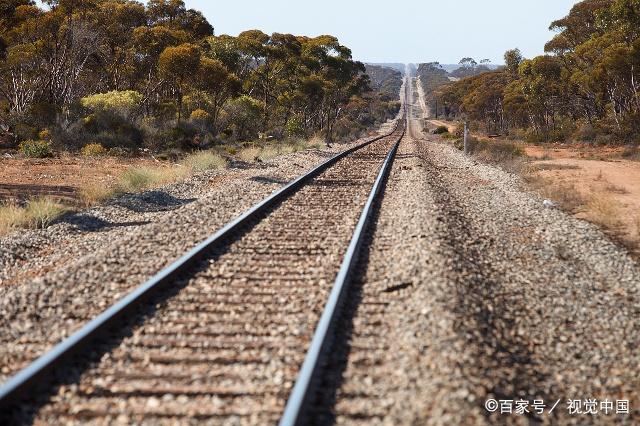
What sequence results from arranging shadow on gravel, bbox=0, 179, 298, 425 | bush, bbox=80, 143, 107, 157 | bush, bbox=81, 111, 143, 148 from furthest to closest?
bush, bbox=81, 111, 143, 148, bush, bbox=80, 143, 107, 157, shadow on gravel, bbox=0, 179, 298, 425

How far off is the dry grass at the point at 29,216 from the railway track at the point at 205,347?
158 inches

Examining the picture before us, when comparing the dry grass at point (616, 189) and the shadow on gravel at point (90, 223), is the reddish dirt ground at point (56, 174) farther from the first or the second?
the dry grass at point (616, 189)

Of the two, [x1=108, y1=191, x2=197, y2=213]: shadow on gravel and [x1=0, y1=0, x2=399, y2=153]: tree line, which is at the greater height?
[x1=0, y1=0, x2=399, y2=153]: tree line

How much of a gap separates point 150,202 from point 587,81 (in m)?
36.8

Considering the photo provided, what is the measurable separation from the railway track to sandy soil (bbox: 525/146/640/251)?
18.2 feet

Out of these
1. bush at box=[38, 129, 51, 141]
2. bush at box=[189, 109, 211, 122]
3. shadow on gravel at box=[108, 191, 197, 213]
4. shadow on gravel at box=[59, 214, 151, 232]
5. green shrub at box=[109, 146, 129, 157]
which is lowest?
shadow on gravel at box=[59, 214, 151, 232]

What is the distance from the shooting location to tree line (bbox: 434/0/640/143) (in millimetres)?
37263

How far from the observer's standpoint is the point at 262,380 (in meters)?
4.43

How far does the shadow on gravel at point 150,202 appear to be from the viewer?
12.3 meters

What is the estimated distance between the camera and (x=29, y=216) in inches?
417

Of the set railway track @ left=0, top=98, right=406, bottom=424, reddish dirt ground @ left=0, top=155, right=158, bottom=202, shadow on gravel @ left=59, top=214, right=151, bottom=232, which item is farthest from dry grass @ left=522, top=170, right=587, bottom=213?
reddish dirt ground @ left=0, top=155, right=158, bottom=202

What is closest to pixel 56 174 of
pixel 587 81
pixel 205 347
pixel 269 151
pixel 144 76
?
pixel 269 151

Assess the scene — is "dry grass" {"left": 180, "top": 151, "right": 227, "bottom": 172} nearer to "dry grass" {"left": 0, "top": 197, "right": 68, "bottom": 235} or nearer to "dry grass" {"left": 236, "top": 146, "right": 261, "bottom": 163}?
"dry grass" {"left": 236, "top": 146, "right": 261, "bottom": 163}

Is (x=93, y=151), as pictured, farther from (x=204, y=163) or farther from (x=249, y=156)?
(x=249, y=156)
